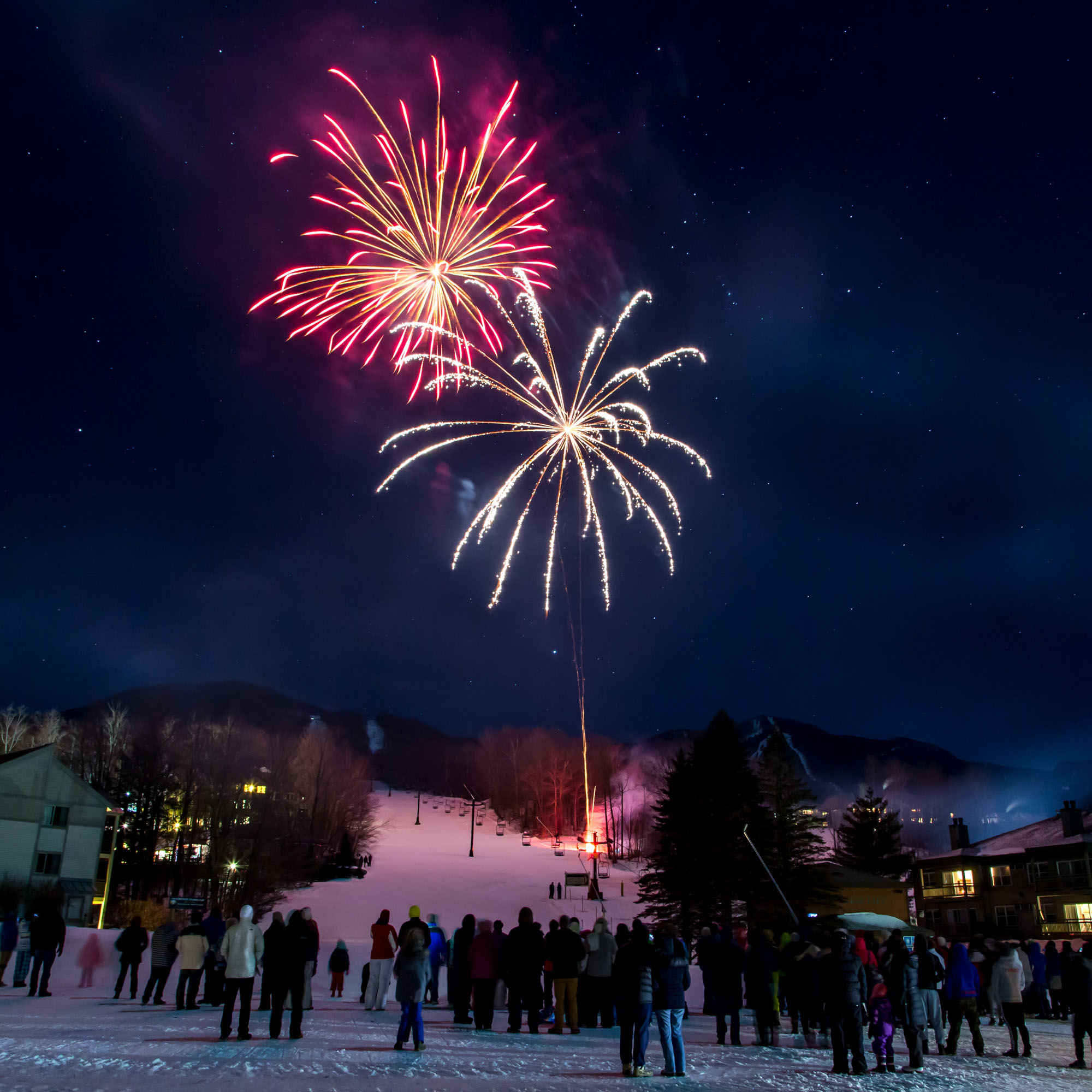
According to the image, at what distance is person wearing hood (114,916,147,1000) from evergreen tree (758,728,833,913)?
109 ft

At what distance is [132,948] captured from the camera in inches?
648

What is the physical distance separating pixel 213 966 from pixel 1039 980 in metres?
17.5

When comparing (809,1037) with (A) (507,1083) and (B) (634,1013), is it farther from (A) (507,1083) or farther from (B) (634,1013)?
(A) (507,1083)

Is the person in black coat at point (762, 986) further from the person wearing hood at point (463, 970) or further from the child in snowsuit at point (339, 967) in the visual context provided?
the child in snowsuit at point (339, 967)

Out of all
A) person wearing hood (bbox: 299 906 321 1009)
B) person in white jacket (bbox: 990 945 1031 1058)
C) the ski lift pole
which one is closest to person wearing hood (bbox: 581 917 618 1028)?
person wearing hood (bbox: 299 906 321 1009)

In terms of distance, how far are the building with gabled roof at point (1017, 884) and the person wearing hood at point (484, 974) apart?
144 ft

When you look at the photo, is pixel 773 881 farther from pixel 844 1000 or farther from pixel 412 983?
pixel 412 983

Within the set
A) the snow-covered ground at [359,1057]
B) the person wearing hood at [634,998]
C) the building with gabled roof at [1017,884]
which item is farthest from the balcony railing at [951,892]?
the person wearing hood at [634,998]

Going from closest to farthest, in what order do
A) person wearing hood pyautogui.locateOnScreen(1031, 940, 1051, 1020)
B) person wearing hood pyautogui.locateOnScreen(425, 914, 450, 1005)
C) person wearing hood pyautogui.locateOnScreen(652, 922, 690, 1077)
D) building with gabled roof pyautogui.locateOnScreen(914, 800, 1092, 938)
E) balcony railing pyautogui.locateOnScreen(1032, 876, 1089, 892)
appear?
person wearing hood pyautogui.locateOnScreen(652, 922, 690, 1077) → person wearing hood pyautogui.locateOnScreen(425, 914, 450, 1005) → person wearing hood pyautogui.locateOnScreen(1031, 940, 1051, 1020) → balcony railing pyautogui.locateOnScreen(1032, 876, 1089, 892) → building with gabled roof pyautogui.locateOnScreen(914, 800, 1092, 938)

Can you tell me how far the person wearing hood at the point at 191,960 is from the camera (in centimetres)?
1421

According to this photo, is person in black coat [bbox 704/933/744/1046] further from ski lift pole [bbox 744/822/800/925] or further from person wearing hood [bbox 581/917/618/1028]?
ski lift pole [bbox 744/822/800/925]

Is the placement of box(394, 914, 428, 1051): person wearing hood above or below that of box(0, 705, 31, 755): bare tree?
below

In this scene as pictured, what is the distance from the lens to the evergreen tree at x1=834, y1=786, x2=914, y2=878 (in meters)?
64.6

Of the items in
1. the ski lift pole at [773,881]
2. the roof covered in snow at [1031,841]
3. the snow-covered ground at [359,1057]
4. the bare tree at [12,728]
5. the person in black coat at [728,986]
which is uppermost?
the bare tree at [12,728]
